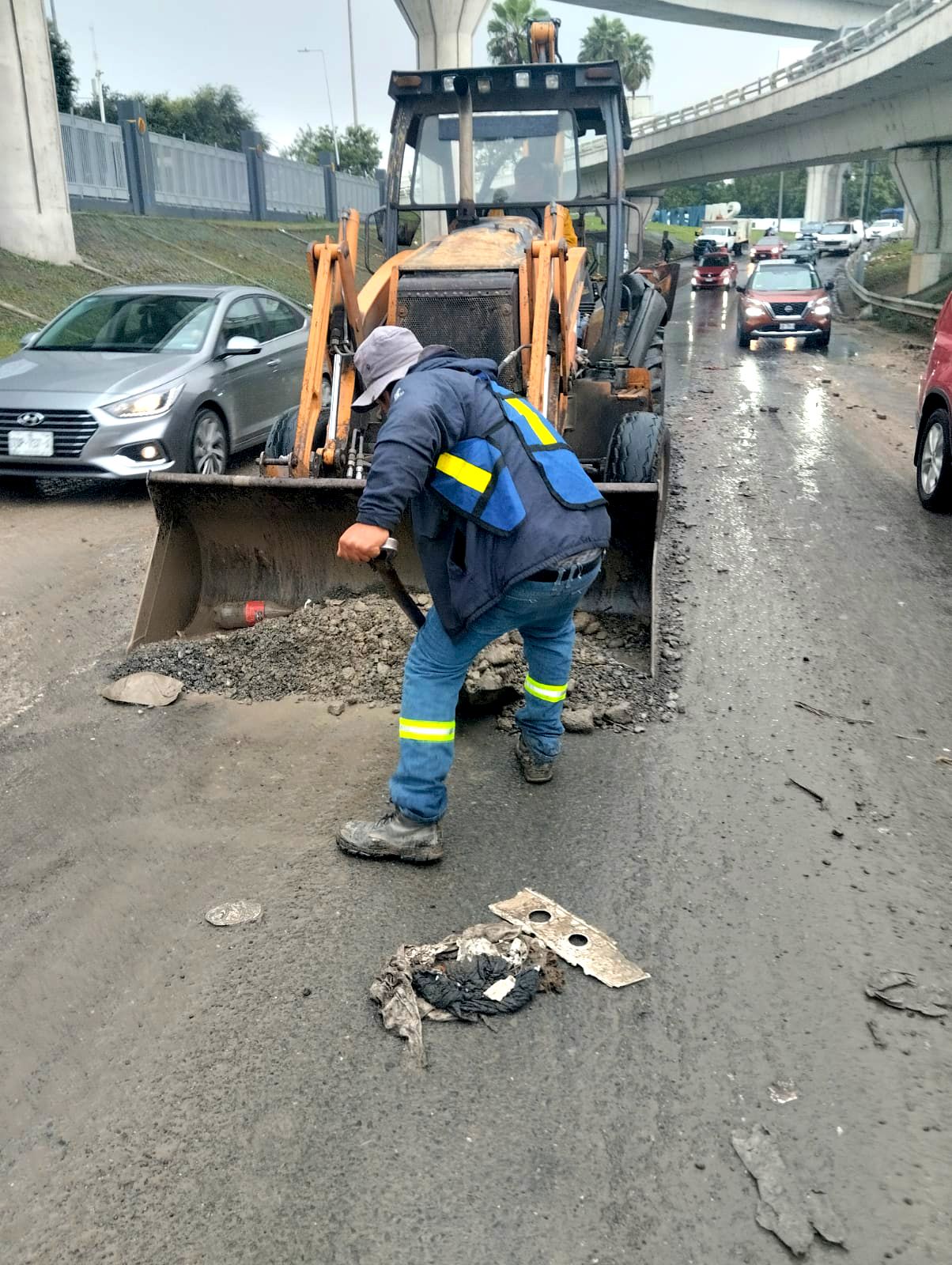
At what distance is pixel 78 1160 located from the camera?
2613 millimetres

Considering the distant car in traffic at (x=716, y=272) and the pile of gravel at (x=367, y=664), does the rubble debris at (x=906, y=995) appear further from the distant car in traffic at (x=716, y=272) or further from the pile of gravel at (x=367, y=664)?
the distant car in traffic at (x=716, y=272)

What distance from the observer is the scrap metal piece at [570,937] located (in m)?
3.26

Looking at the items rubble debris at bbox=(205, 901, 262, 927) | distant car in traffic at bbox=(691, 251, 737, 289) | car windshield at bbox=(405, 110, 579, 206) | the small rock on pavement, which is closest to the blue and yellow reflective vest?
rubble debris at bbox=(205, 901, 262, 927)

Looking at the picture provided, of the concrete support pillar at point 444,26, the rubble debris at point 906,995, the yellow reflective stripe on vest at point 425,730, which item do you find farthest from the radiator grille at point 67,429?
the concrete support pillar at point 444,26

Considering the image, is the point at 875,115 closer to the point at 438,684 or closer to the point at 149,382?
the point at 149,382

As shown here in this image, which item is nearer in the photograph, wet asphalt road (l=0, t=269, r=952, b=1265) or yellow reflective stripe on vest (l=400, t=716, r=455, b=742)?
wet asphalt road (l=0, t=269, r=952, b=1265)

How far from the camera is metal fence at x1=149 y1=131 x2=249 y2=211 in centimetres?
2878

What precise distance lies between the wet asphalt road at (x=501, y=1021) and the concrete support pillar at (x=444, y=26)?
28.6 m

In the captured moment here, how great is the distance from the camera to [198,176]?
30.9 metres

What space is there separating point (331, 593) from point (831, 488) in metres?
5.01

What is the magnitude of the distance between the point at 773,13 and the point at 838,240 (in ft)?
36.6

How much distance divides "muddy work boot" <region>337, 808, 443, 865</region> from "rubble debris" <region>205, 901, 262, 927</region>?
44cm

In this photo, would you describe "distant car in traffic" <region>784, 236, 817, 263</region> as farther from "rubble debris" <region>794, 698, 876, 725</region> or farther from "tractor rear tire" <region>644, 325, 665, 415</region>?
"rubble debris" <region>794, 698, 876, 725</region>

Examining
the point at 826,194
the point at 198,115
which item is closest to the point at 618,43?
the point at 826,194
